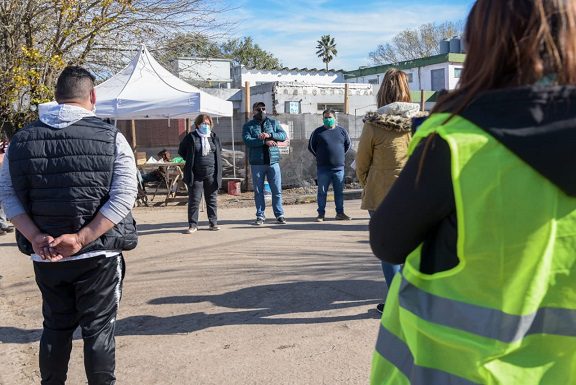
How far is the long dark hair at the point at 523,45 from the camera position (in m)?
1.38

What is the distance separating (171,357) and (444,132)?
3.25 metres

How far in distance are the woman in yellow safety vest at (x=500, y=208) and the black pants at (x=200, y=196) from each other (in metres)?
7.78

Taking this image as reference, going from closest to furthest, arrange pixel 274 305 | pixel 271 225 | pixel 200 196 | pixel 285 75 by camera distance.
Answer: pixel 274 305 < pixel 200 196 < pixel 271 225 < pixel 285 75

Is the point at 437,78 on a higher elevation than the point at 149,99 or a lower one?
higher

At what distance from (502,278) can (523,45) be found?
0.54 metres

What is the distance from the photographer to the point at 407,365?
1.53m

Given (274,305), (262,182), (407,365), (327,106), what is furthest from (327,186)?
(327,106)

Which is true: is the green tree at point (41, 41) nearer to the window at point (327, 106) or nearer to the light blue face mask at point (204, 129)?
the light blue face mask at point (204, 129)

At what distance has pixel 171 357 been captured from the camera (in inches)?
162

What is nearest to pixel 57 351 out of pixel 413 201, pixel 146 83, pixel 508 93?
pixel 413 201

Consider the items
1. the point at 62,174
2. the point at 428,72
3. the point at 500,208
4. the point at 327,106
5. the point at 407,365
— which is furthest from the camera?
the point at 428,72

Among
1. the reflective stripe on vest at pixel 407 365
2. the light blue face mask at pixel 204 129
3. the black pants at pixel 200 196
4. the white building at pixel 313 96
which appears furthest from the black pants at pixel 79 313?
the white building at pixel 313 96

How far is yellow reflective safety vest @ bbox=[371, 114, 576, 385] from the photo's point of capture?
1333 mm

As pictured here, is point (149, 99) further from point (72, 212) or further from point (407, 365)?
point (407, 365)
